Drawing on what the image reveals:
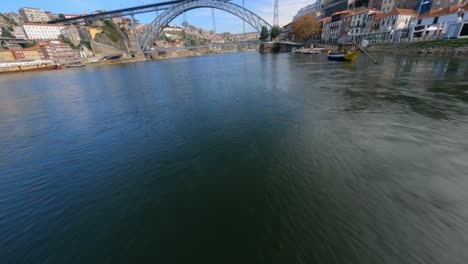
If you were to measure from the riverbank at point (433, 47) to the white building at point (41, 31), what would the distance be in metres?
139

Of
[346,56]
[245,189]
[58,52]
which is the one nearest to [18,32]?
[58,52]

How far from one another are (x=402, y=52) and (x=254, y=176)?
5010 centimetres

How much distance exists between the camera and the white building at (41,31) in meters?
89.5

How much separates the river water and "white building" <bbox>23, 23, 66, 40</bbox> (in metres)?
126

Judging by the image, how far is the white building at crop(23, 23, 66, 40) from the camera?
89500mm

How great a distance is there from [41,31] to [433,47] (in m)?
148

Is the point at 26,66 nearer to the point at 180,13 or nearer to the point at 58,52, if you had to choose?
the point at 58,52

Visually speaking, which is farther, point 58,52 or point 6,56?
point 58,52

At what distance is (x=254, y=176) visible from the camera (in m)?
5.51

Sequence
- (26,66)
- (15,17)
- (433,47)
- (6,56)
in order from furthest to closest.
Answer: (15,17) → (6,56) → (26,66) → (433,47)

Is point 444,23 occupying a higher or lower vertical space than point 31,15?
lower

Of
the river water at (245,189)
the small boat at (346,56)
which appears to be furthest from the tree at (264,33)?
the river water at (245,189)

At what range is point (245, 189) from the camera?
16.4 feet

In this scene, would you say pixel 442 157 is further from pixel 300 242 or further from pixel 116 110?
pixel 116 110
